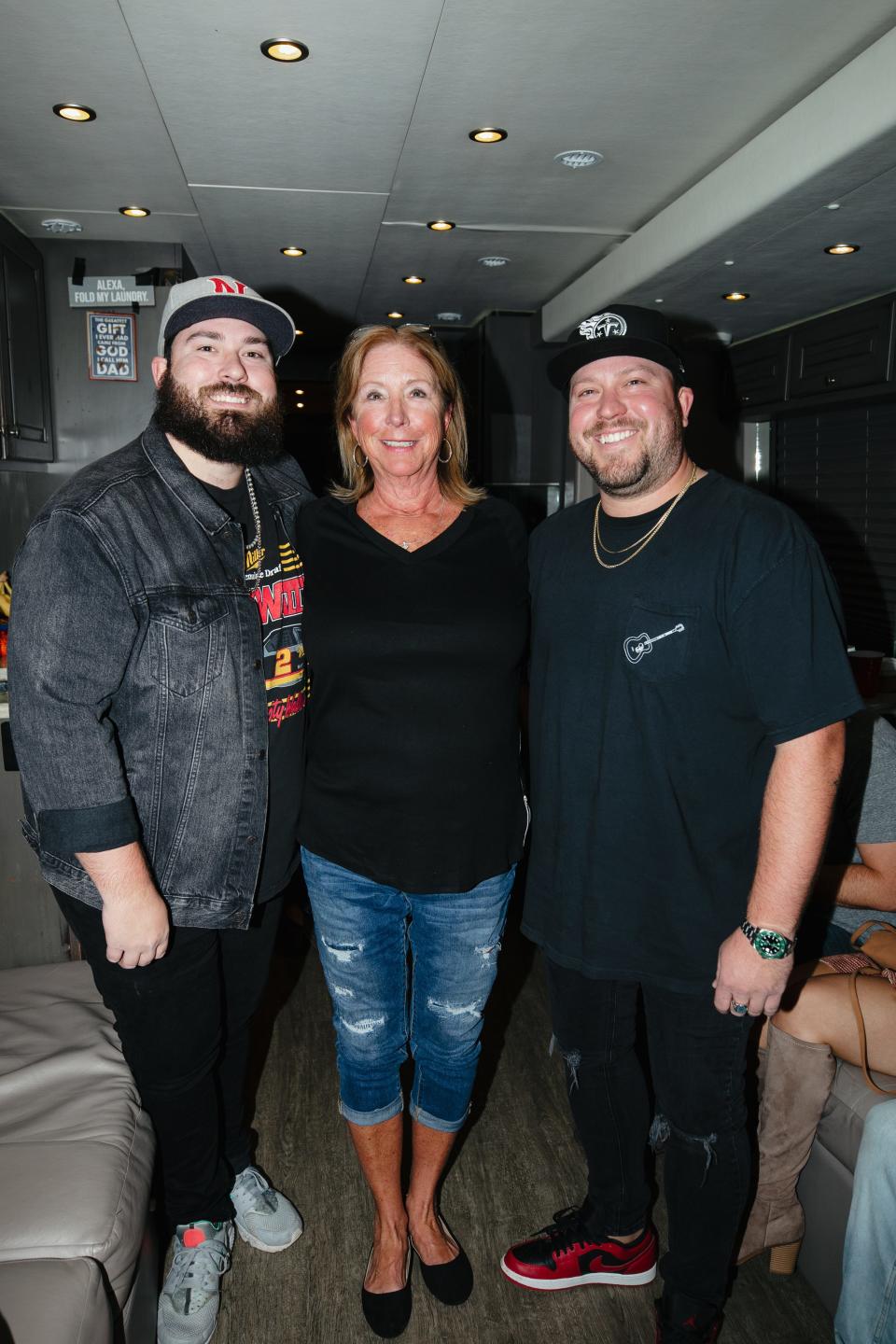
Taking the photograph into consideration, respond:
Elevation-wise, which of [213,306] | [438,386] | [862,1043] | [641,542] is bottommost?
[862,1043]

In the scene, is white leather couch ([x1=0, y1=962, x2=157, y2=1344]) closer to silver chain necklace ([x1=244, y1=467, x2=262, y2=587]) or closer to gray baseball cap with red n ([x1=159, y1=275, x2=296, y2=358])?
silver chain necklace ([x1=244, y1=467, x2=262, y2=587])

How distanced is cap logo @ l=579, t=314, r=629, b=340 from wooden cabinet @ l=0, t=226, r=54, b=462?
248 centimetres

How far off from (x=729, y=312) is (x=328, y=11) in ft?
7.63

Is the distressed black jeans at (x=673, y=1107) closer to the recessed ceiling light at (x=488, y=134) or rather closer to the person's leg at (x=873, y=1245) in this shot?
the person's leg at (x=873, y=1245)

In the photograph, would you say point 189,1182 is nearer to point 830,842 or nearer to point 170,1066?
point 170,1066

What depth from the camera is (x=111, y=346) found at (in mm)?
3857

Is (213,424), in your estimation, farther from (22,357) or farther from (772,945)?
(22,357)

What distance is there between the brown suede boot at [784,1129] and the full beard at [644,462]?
101 centimetres

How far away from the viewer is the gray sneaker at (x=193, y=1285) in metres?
1.57

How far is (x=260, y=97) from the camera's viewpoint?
2.43 m

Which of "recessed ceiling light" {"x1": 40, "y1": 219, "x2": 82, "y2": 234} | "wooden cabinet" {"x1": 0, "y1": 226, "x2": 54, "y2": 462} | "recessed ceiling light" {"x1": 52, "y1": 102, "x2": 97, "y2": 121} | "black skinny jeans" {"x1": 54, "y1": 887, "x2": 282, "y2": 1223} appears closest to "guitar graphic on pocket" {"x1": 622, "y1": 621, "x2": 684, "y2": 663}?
"black skinny jeans" {"x1": 54, "y1": 887, "x2": 282, "y2": 1223}

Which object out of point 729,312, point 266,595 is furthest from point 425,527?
point 729,312

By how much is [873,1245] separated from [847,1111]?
29cm

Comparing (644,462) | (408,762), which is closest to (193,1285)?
(408,762)
